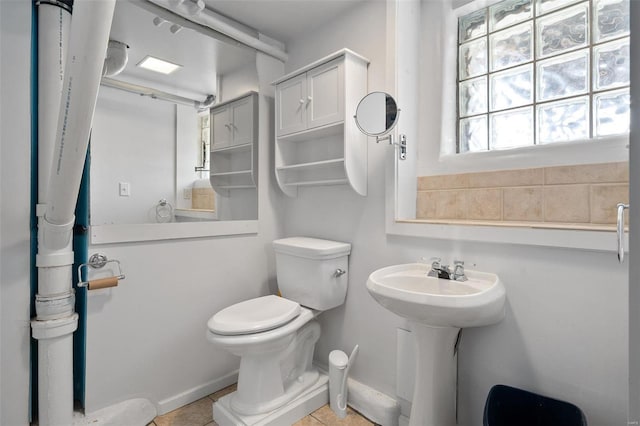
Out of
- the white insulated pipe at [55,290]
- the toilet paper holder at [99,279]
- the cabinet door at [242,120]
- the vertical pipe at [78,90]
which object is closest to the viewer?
the vertical pipe at [78,90]

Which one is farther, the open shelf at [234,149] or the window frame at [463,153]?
the open shelf at [234,149]

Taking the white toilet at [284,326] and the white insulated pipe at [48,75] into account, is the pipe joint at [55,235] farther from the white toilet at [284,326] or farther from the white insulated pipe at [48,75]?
the white toilet at [284,326]

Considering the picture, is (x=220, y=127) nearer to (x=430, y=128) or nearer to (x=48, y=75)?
(x=48, y=75)

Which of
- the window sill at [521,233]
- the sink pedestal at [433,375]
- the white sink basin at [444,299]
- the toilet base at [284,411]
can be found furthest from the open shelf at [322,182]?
the toilet base at [284,411]

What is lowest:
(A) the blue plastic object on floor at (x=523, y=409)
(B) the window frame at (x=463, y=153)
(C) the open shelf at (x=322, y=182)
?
(A) the blue plastic object on floor at (x=523, y=409)

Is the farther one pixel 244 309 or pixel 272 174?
pixel 272 174

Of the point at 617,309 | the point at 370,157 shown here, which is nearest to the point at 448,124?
the point at 370,157

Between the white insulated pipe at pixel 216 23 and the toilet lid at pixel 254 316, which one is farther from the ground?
the white insulated pipe at pixel 216 23

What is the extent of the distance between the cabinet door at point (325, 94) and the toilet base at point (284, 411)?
Answer: 1488 mm

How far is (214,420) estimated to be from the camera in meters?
1.66

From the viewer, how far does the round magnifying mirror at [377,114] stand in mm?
1561

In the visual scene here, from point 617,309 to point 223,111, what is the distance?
2078mm

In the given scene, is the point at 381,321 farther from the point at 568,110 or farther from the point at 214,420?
the point at 568,110

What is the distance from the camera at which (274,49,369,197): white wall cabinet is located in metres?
1.72
